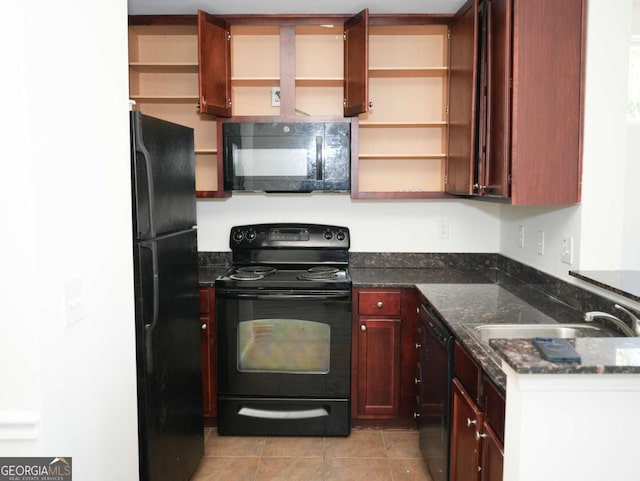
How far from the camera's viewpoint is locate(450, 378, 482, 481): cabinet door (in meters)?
1.86

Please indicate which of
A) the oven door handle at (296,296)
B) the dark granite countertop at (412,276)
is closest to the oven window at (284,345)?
the oven door handle at (296,296)

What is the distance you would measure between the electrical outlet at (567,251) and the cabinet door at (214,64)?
194cm

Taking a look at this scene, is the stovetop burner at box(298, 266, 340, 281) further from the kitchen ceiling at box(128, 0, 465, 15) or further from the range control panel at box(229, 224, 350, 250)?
the kitchen ceiling at box(128, 0, 465, 15)

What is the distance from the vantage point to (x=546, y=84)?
225 cm

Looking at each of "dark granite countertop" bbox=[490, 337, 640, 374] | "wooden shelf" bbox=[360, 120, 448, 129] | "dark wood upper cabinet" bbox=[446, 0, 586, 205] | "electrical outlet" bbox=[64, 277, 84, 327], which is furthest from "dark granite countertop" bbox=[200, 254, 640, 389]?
"electrical outlet" bbox=[64, 277, 84, 327]

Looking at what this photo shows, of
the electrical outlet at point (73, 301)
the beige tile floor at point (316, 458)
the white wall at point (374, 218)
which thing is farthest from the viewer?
the white wall at point (374, 218)

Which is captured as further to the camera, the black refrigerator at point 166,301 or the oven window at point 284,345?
the oven window at point 284,345

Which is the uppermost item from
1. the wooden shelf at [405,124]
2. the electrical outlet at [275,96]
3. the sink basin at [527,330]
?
the electrical outlet at [275,96]

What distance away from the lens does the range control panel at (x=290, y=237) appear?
3516mm

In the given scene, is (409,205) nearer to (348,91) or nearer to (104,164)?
(348,91)

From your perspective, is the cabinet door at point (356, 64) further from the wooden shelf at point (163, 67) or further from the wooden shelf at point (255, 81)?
the wooden shelf at point (163, 67)

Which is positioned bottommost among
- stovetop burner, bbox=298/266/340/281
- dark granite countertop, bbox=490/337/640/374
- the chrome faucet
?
stovetop burner, bbox=298/266/340/281

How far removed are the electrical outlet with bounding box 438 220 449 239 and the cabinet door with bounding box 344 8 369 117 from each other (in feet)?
3.16

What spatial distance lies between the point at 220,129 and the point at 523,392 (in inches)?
97.4
